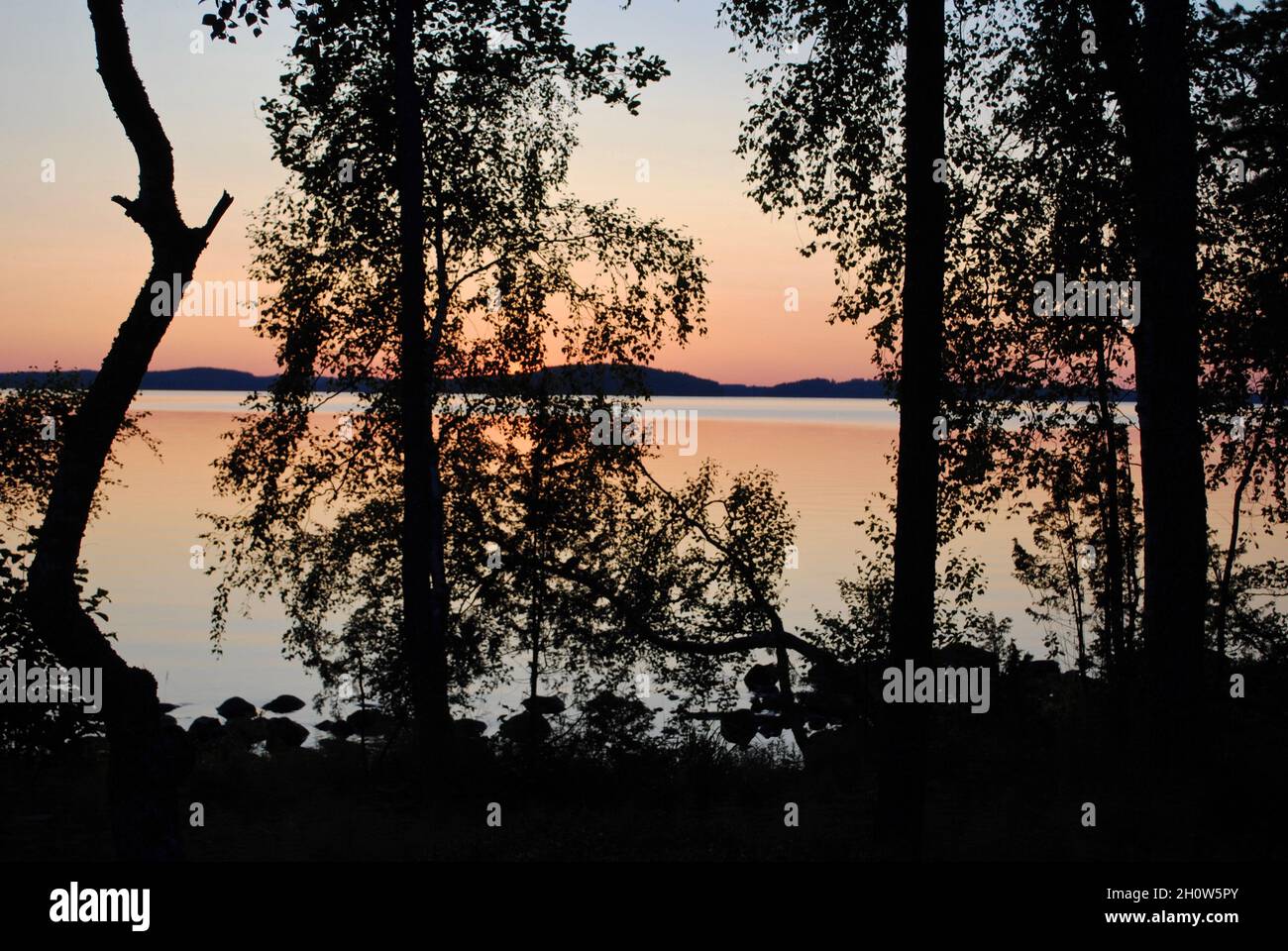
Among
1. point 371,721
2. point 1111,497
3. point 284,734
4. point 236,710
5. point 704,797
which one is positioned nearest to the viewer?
point 704,797

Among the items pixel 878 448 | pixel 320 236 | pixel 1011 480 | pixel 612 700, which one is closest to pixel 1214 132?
pixel 1011 480

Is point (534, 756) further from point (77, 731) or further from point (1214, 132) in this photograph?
point (1214, 132)

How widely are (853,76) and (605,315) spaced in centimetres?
932

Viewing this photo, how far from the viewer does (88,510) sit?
9.91 meters

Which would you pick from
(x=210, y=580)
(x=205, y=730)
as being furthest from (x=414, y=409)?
(x=210, y=580)

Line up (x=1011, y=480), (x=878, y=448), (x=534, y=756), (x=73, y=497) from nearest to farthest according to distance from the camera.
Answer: (x=73, y=497)
(x=534, y=756)
(x=1011, y=480)
(x=878, y=448)

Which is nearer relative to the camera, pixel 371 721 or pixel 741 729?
pixel 371 721

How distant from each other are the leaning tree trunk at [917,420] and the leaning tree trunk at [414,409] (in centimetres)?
837

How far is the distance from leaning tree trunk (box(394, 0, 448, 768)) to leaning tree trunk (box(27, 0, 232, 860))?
8275 mm

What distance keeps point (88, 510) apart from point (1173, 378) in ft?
41.5

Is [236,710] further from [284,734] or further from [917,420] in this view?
[917,420]

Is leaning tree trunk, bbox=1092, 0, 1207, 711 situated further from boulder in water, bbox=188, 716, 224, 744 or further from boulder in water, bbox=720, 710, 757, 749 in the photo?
boulder in water, bbox=188, 716, 224, 744
